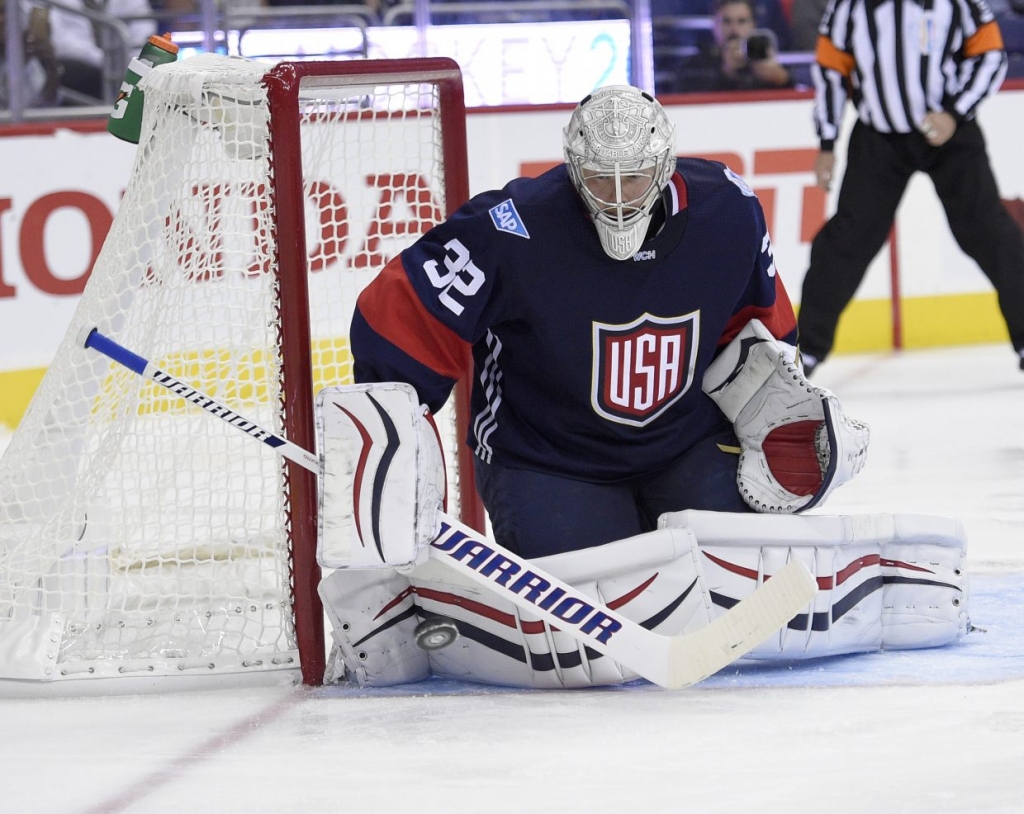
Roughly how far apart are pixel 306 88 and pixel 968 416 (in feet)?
8.53

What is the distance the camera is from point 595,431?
2.18 metres

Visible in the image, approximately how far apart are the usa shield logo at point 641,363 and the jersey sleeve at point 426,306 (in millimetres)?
183

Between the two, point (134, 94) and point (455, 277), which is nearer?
point (455, 277)

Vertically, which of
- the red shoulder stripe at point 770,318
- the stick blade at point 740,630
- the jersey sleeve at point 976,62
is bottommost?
the stick blade at point 740,630

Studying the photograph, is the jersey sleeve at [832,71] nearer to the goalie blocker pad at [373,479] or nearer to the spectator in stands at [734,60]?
the spectator in stands at [734,60]

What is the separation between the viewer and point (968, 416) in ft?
13.7

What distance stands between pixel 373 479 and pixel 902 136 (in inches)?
119

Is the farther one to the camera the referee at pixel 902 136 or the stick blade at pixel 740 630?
the referee at pixel 902 136

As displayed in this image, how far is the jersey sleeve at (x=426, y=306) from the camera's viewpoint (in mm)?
1995

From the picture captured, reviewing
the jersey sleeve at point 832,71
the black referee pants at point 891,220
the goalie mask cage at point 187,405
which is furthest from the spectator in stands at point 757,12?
the goalie mask cage at point 187,405

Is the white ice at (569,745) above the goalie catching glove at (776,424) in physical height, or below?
below

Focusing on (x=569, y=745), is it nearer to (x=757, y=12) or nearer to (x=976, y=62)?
(x=976, y=62)

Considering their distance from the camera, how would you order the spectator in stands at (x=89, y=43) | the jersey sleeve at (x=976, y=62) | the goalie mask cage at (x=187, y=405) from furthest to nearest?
the spectator in stands at (x=89, y=43) → the jersey sleeve at (x=976, y=62) → the goalie mask cage at (x=187, y=405)

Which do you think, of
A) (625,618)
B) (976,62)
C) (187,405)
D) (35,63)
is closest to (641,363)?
(625,618)
